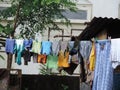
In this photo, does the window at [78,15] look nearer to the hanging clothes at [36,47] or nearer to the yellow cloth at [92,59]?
the hanging clothes at [36,47]

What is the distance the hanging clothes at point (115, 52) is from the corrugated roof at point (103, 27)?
0.68m

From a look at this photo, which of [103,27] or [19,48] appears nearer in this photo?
[103,27]

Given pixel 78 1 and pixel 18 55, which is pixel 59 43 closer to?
pixel 18 55

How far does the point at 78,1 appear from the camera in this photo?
13.5 metres

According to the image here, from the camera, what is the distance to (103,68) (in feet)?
27.7

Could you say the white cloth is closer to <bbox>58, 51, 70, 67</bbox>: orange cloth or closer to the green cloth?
the green cloth

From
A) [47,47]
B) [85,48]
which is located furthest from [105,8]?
[85,48]

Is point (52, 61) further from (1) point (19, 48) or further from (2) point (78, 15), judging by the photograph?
(2) point (78, 15)

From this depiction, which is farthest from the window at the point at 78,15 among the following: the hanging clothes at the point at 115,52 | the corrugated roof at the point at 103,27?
the hanging clothes at the point at 115,52

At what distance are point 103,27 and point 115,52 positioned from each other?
1.18 metres

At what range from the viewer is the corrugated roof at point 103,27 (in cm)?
859

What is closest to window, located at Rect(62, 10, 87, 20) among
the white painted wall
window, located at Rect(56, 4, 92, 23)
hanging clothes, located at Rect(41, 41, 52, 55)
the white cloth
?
window, located at Rect(56, 4, 92, 23)

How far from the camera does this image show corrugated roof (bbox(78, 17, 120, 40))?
859cm

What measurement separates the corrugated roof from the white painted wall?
394cm
